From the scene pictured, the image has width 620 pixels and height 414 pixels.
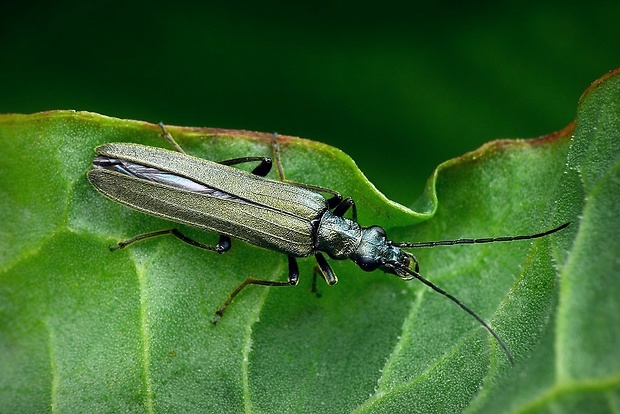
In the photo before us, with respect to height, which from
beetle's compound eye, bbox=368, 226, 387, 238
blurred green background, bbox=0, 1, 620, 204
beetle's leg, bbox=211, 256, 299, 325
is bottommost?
beetle's leg, bbox=211, 256, 299, 325

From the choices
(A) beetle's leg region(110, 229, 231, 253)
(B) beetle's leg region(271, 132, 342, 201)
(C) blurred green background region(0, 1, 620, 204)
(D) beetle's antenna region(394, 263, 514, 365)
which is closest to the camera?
(D) beetle's antenna region(394, 263, 514, 365)

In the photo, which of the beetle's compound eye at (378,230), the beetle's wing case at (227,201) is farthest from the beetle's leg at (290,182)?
the beetle's compound eye at (378,230)

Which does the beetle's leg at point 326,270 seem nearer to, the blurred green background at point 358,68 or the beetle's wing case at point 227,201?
the beetle's wing case at point 227,201

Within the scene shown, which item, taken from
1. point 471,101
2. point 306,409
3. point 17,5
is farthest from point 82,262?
point 471,101


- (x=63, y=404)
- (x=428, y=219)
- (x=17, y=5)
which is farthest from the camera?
(x=17, y=5)

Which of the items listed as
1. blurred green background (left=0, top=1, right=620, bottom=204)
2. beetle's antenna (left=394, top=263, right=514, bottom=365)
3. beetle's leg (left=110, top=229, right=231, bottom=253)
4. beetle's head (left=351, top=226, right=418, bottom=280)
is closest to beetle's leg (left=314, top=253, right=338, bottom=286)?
beetle's head (left=351, top=226, right=418, bottom=280)

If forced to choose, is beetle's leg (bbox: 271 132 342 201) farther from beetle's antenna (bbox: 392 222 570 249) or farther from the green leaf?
beetle's antenna (bbox: 392 222 570 249)

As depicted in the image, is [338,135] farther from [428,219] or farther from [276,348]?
[276,348]

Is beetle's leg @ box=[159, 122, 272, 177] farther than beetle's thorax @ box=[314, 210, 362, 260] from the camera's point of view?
No
